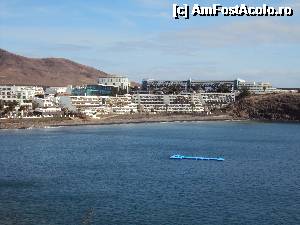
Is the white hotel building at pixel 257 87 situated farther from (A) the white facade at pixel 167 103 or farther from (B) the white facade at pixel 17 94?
(B) the white facade at pixel 17 94

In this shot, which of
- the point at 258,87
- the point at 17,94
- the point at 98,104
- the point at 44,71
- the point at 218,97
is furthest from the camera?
the point at 44,71

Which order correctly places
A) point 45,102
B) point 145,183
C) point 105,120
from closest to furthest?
1. point 145,183
2. point 105,120
3. point 45,102

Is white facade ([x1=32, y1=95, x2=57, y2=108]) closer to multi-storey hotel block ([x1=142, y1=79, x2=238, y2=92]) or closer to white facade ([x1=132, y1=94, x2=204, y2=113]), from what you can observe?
white facade ([x1=132, y1=94, x2=204, y2=113])

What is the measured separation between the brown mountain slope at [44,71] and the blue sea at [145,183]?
109301 mm

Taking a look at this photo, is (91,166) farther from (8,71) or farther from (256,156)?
(8,71)

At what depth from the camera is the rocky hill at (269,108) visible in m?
81.0

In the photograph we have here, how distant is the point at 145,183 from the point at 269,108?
6143 cm

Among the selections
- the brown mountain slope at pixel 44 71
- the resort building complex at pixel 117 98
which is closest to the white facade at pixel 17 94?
the resort building complex at pixel 117 98


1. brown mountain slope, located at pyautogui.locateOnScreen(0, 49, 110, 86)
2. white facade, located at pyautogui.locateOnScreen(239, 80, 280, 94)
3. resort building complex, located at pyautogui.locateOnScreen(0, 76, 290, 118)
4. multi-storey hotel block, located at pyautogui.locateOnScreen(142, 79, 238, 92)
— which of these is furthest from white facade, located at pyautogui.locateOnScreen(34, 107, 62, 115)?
brown mountain slope, located at pyautogui.locateOnScreen(0, 49, 110, 86)

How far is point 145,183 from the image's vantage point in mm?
23359

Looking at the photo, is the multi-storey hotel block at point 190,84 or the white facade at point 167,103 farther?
the multi-storey hotel block at point 190,84

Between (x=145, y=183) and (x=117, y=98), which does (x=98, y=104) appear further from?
(x=145, y=183)

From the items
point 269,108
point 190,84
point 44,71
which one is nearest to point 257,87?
point 190,84

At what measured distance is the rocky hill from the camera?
81.0m
